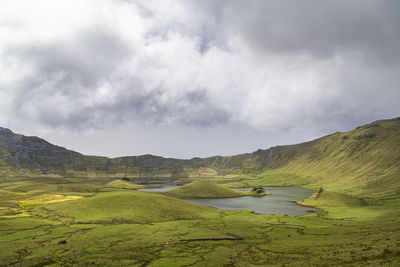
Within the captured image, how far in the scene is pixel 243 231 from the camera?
69.3 meters

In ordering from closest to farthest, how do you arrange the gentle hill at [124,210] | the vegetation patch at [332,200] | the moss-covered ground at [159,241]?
the moss-covered ground at [159,241], the gentle hill at [124,210], the vegetation patch at [332,200]

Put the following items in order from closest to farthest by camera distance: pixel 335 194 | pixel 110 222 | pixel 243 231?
pixel 243 231 < pixel 110 222 < pixel 335 194

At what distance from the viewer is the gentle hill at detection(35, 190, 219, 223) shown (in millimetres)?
84000

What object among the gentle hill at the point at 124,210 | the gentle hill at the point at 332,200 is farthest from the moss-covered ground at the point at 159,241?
the gentle hill at the point at 332,200

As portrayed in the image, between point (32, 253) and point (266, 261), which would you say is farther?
point (32, 253)

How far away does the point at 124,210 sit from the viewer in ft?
304

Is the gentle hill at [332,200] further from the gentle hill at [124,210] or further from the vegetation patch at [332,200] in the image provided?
the gentle hill at [124,210]

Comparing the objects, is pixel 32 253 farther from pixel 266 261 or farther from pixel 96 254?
pixel 266 261

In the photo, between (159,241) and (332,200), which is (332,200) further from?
(159,241)

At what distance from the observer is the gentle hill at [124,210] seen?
84000mm

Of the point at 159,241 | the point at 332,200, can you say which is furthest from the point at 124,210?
the point at 332,200

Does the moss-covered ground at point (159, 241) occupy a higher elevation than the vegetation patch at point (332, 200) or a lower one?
higher

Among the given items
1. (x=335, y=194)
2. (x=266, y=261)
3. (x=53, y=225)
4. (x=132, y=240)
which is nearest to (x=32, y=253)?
(x=132, y=240)

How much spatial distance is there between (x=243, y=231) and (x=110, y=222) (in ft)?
151
